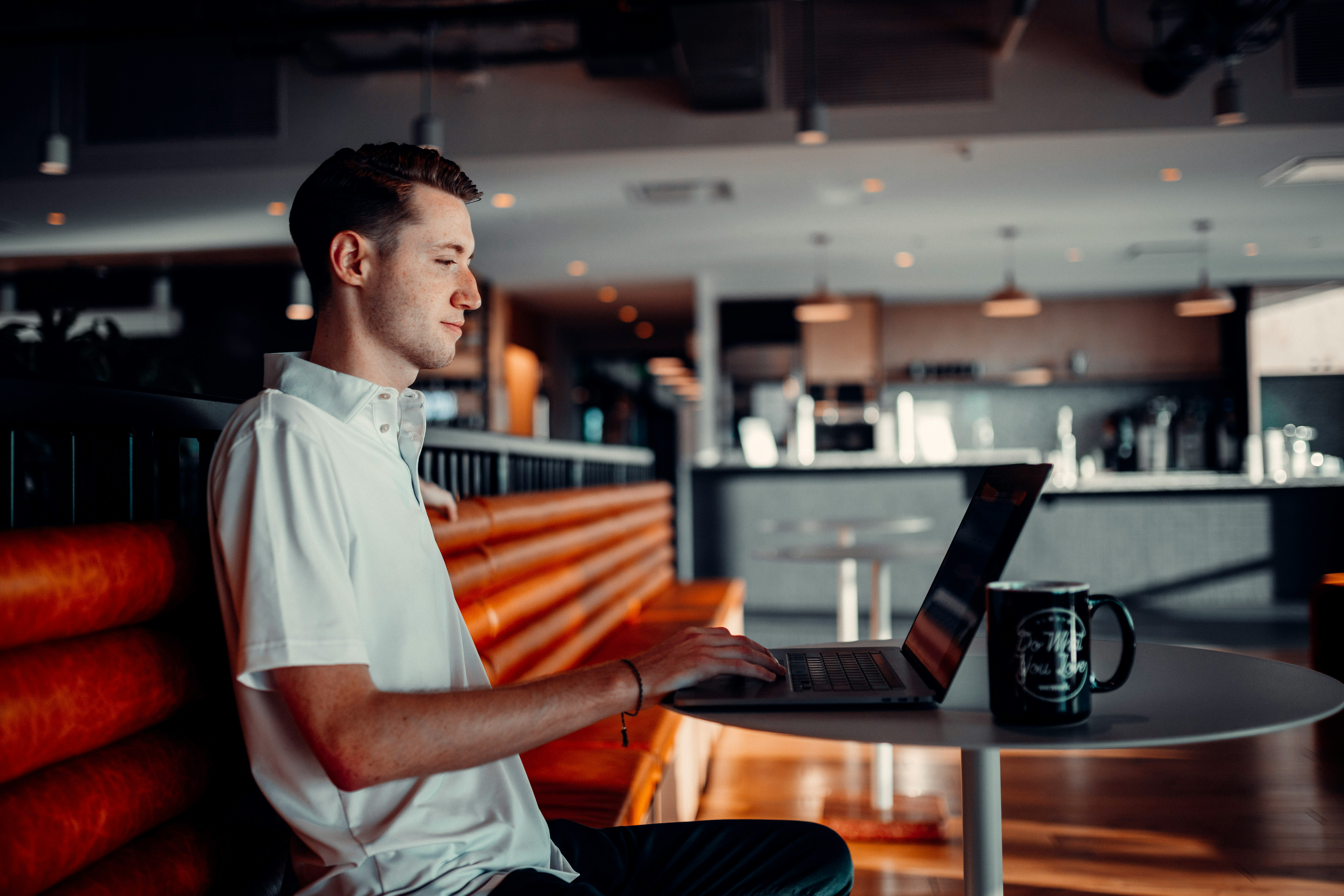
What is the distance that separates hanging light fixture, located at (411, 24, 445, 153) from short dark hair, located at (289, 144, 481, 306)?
112 inches

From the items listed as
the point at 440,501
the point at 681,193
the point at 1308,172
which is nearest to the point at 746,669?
the point at 440,501

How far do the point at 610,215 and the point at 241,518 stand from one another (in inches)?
235

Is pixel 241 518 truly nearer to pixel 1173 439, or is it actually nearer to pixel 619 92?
pixel 619 92

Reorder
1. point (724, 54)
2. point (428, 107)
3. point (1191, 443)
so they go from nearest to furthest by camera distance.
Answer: point (724, 54), point (428, 107), point (1191, 443)

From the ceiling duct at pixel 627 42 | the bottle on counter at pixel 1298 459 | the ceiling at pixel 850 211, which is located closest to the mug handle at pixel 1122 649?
the ceiling duct at pixel 627 42

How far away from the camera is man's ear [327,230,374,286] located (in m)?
0.98

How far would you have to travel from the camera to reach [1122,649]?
2.99ft

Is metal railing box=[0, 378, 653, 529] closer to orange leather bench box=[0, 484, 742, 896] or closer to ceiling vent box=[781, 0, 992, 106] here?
orange leather bench box=[0, 484, 742, 896]

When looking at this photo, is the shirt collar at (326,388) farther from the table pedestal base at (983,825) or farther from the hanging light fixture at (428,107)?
the hanging light fixture at (428,107)

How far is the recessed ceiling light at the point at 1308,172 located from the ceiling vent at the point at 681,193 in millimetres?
3333

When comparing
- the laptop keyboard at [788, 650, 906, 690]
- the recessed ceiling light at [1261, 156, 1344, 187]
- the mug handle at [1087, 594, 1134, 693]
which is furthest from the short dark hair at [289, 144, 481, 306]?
the recessed ceiling light at [1261, 156, 1344, 187]

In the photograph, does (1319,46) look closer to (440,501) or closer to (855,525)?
(855,525)

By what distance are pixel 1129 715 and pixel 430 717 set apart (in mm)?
663

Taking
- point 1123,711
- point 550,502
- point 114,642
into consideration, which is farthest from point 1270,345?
point 114,642
